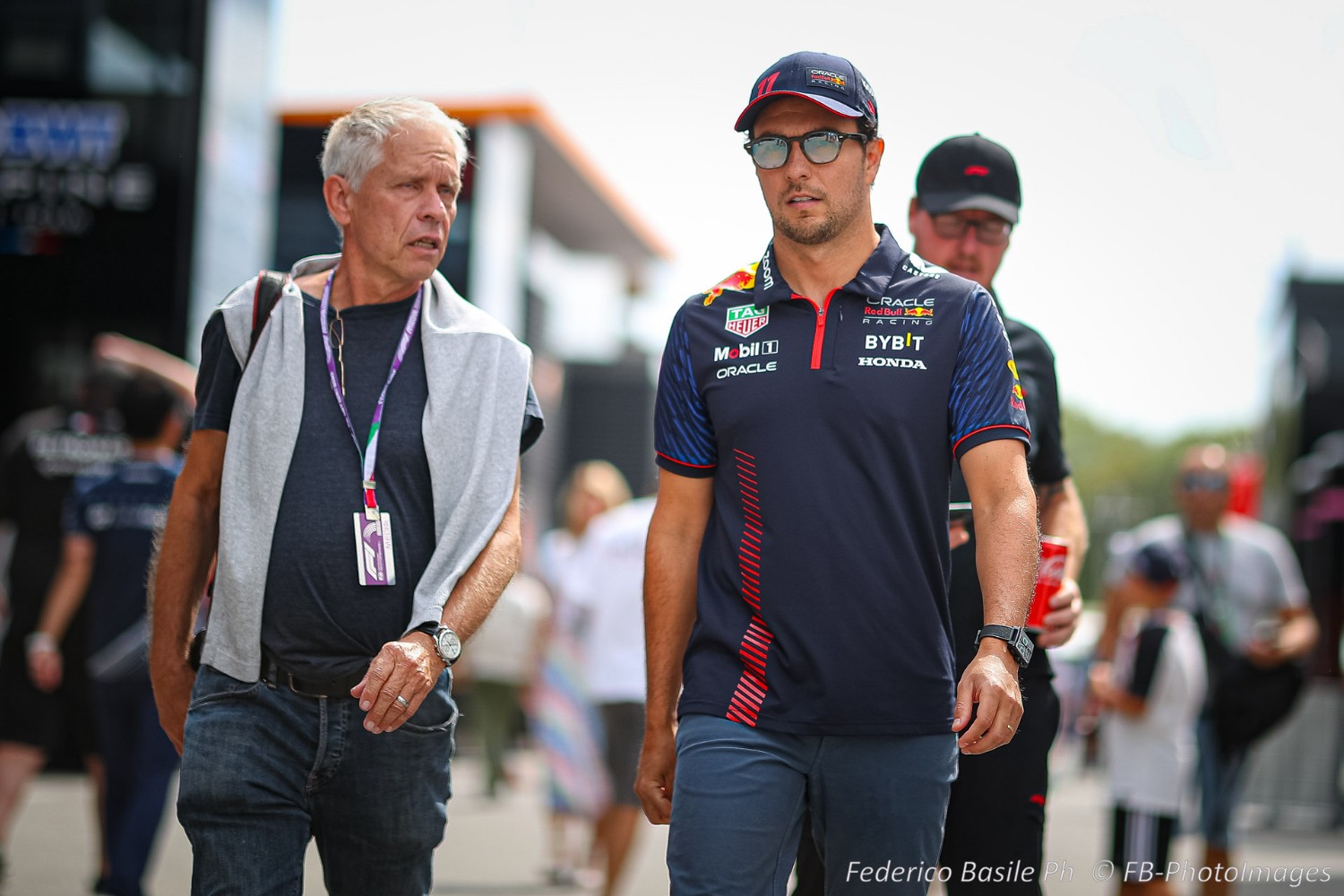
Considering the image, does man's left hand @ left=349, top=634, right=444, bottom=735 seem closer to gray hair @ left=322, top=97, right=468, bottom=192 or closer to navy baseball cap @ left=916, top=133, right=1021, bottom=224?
gray hair @ left=322, top=97, right=468, bottom=192

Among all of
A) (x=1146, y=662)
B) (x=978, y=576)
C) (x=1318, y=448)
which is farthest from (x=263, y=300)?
(x=1318, y=448)

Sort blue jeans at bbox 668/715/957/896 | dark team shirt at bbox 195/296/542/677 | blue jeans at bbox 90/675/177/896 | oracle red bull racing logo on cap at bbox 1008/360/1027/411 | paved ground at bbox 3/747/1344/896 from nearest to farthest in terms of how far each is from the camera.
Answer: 1. blue jeans at bbox 668/715/957/896
2. oracle red bull racing logo on cap at bbox 1008/360/1027/411
3. dark team shirt at bbox 195/296/542/677
4. blue jeans at bbox 90/675/177/896
5. paved ground at bbox 3/747/1344/896

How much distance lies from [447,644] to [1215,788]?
17.8 ft

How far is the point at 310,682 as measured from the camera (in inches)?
142

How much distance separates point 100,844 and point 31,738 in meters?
Result: 0.71

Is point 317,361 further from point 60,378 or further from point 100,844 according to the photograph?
point 60,378

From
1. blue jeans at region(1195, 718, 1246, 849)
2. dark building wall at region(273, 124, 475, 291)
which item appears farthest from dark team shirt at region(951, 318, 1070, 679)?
dark building wall at region(273, 124, 475, 291)

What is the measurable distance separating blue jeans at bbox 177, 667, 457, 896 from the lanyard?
0.46m

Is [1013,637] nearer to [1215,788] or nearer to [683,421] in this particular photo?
[683,421]

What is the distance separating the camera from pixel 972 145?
15.3ft

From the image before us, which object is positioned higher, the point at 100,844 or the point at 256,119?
the point at 256,119

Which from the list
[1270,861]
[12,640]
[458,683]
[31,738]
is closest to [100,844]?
[31,738]

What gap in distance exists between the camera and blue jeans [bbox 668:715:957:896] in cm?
341

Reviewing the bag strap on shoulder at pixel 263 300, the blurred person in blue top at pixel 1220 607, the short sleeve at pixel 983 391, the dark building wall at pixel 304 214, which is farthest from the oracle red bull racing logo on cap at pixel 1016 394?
the dark building wall at pixel 304 214
